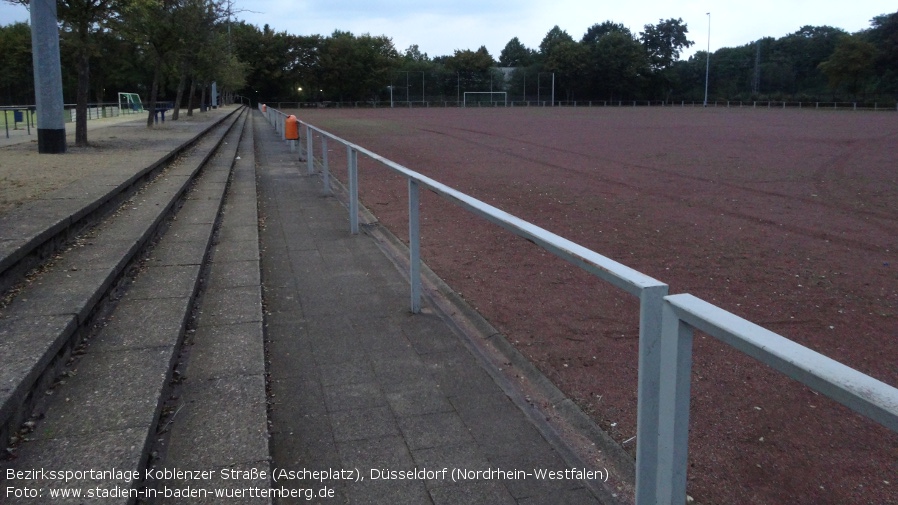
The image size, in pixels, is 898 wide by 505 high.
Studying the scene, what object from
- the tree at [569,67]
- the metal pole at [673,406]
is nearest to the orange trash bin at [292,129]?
the metal pole at [673,406]

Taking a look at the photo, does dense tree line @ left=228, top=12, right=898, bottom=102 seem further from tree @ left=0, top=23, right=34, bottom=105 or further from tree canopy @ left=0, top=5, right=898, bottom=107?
tree @ left=0, top=23, right=34, bottom=105

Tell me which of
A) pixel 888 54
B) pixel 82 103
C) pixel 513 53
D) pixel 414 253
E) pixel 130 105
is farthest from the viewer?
pixel 513 53

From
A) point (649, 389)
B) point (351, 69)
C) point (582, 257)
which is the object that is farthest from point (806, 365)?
point (351, 69)

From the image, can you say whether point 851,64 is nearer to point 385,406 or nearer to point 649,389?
point 385,406

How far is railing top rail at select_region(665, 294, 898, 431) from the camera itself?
4.51 feet

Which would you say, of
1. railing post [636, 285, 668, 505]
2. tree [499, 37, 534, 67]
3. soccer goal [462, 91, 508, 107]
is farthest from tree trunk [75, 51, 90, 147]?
tree [499, 37, 534, 67]

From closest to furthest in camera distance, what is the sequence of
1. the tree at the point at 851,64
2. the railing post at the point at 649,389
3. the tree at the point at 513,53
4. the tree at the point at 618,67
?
1. the railing post at the point at 649,389
2. the tree at the point at 851,64
3. the tree at the point at 618,67
4. the tree at the point at 513,53

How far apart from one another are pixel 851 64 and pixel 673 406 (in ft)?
251

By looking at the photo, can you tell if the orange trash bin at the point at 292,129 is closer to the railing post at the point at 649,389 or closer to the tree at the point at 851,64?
the railing post at the point at 649,389

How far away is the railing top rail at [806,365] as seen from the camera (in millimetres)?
1376

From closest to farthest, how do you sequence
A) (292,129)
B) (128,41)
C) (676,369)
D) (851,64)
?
1. (676,369)
2. (292,129)
3. (128,41)
4. (851,64)

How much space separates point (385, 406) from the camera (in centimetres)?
366

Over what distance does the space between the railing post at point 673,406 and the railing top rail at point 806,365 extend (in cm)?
A: 7

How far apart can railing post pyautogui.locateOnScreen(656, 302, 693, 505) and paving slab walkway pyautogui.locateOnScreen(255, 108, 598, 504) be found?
87cm
